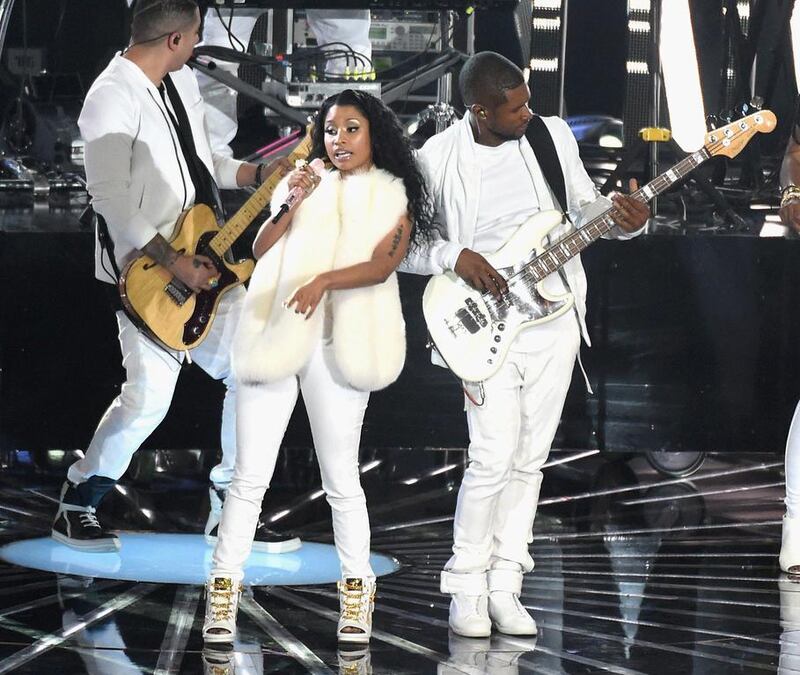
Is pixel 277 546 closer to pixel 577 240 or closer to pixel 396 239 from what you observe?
pixel 396 239

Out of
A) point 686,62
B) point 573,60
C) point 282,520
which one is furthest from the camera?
point 573,60

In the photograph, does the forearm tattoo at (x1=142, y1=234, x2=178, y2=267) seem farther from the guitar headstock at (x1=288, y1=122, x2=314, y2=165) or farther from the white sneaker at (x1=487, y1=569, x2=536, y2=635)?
the white sneaker at (x1=487, y1=569, x2=536, y2=635)

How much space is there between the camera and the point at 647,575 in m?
5.38

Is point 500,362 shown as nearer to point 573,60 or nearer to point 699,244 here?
point 699,244

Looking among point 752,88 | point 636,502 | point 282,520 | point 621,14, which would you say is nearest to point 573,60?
point 621,14

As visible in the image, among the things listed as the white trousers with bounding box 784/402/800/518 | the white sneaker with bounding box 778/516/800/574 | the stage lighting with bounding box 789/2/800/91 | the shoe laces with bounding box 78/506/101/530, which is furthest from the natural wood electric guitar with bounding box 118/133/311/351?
the stage lighting with bounding box 789/2/800/91

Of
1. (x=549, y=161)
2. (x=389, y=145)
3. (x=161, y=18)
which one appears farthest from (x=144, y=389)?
(x=549, y=161)

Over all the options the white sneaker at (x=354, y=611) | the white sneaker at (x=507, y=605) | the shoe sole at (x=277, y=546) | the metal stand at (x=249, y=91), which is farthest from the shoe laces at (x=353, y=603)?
the metal stand at (x=249, y=91)

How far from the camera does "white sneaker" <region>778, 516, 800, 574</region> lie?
213 inches

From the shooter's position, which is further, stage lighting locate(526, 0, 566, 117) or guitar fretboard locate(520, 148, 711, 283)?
stage lighting locate(526, 0, 566, 117)

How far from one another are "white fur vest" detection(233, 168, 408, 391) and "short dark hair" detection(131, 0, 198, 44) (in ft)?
3.89

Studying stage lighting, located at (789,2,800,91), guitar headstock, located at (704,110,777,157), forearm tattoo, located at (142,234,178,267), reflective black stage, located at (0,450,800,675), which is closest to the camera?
reflective black stage, located at (0,450,800,675)

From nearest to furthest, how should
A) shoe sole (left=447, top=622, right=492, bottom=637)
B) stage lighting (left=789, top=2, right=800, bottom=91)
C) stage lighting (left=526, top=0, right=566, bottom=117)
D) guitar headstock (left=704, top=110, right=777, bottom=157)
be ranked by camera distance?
1. shoe sole (left=447, top=622, right=492, bottom=637)
2. guitar headstock (left=704, top=110, right=777, bottom=157)
3. stage lighting (left=789, top=2, right=800, bottom=91)
4. stage lighting (left=526, top=0, right=566, bottom=117)

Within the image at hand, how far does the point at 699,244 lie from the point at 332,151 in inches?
109
